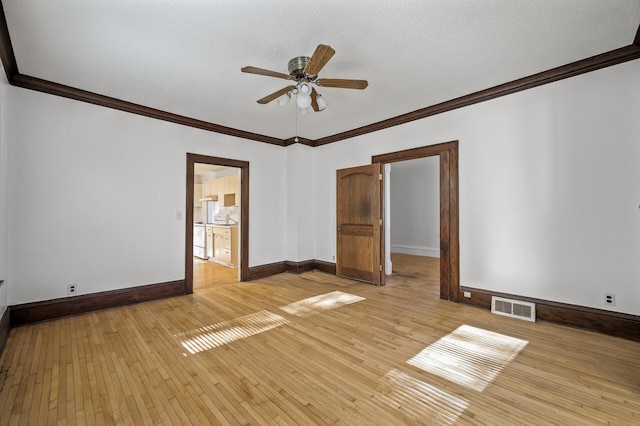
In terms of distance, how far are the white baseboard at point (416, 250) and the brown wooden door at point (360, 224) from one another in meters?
3.66

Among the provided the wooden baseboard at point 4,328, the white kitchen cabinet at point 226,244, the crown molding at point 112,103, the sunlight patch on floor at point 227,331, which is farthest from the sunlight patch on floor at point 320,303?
the crown molding at point 112,103

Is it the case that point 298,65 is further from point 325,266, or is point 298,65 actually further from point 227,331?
point 325,266

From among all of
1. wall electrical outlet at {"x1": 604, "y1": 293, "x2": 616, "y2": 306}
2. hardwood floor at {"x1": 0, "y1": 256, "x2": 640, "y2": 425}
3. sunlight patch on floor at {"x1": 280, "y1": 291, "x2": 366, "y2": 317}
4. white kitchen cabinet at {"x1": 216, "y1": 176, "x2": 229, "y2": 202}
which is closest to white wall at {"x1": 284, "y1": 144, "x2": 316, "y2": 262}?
sunlight patch on floor at {"x1": 280, "y1": 291, "x2": 366, "y2": 317}

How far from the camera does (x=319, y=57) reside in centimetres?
214

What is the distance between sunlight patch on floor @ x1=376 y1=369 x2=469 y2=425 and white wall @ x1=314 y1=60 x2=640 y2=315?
2.06 meters

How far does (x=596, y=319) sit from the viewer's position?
2.76 meters

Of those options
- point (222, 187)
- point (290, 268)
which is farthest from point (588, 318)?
point (222, 187)

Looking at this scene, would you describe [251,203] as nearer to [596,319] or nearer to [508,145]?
[508,145]

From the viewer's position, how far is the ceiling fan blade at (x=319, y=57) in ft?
6.68

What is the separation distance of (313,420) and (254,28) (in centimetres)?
281

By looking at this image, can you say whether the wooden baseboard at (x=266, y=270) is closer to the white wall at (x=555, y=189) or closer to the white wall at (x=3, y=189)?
the white wall at (x=3, y=189)

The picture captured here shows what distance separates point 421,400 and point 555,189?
266cm

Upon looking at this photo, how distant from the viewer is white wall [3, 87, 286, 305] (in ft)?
10.1

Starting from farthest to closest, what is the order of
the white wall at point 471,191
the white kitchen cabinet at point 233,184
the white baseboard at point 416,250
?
the white baseboard at point 416,250 < the white kitchen cabinet at point 233,184 < the white wall at point 471,191
